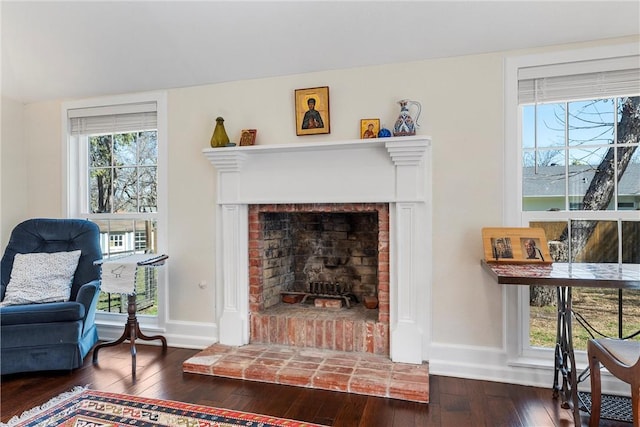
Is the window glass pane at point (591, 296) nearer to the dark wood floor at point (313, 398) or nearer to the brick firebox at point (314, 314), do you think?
the dark wood floor at point (313, 398)

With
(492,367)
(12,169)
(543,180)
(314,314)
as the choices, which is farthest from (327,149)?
(12,169)

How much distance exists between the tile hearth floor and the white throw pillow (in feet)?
4.01

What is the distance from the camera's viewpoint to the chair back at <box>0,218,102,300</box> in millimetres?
3197

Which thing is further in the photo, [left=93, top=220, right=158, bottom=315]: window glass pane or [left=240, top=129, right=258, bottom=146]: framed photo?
[left=93, top=220, right=158, bottom=315]: window glass pane

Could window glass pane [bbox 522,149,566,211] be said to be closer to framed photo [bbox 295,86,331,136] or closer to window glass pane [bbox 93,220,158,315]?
framed photo [bbox 295,86,331,136]

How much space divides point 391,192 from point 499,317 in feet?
3.71

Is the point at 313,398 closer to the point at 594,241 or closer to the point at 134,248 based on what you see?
the point at 594,241

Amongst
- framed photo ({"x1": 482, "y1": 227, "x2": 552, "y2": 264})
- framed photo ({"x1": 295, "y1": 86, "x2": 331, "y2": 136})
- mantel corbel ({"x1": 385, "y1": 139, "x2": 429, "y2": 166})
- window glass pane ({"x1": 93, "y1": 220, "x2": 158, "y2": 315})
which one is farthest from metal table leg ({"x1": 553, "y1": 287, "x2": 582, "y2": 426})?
window glass pane ({"x1": 93, "y1": 220, "x2": 158, "y2": 315})

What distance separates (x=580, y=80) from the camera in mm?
2479

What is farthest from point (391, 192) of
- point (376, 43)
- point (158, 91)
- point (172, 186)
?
point (158, 91)

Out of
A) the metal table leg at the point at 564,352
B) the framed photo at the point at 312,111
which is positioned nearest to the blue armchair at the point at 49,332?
the framed photo at the point at 312,111

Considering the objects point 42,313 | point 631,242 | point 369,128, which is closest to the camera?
point 631,242

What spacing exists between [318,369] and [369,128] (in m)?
1.73

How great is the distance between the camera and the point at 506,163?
2.59 m
